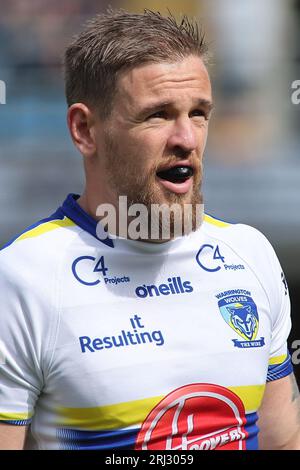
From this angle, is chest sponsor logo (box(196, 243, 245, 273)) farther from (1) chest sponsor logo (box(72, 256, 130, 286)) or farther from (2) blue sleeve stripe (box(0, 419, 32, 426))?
(2) blue sleeve stripe (box(0, 419, 32, 426))

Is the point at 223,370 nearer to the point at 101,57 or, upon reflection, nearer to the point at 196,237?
the point at 196,237

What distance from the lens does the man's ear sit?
236 cm

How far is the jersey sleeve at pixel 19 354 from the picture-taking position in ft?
7.13

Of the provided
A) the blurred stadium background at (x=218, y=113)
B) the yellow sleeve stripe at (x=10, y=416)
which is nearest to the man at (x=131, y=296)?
the yellow sleeve stripe at (x=10, y=416)

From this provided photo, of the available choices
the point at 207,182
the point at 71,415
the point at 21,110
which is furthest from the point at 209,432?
the point at 21,110

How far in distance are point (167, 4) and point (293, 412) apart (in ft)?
15.4

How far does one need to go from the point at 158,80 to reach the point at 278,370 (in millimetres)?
882

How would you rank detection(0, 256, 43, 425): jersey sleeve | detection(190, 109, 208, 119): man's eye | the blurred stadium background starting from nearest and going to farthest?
detection(0, 256, 43, 425): jersey sleeve
detection(190, 109, 208, 119): man's eye
the blurred stadium background

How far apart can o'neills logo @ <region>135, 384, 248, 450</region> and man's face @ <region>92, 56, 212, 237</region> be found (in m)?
0.49

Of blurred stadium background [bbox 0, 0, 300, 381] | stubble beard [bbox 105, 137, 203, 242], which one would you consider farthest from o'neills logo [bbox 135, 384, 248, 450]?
blurred stadium background [bbox 0, 0, 300, 381]

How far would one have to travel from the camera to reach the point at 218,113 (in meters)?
6.62

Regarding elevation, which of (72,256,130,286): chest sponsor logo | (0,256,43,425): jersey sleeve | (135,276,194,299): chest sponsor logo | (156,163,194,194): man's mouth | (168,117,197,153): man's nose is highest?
(168,117,197,153): man's nose

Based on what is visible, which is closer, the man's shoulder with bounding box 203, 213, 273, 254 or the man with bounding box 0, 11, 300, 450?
the man with bounding box 0, 11, 300, 450

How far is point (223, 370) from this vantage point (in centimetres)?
230
